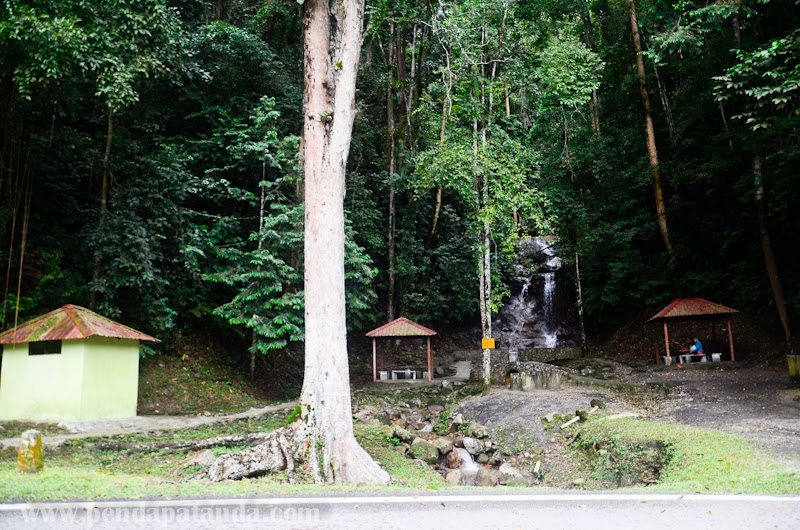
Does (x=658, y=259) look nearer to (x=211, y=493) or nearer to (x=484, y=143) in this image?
(x=484, y=143)

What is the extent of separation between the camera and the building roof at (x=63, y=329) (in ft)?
37.6

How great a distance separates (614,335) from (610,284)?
3.38m

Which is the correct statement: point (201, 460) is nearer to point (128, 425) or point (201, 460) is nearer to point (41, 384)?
point (128, 425)

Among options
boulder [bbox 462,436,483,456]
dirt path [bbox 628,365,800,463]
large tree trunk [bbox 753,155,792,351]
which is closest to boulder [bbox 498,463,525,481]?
boulder [bbox 462,436,483,456]

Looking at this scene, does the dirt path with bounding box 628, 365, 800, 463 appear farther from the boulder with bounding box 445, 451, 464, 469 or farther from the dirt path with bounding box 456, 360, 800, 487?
the boulder with bounding box 445, 451, 464, 469

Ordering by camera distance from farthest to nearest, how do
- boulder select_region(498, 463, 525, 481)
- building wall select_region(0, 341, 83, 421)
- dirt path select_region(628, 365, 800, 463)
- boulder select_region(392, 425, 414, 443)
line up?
boulder select_region(392, 425, 414, 443) < building wall select_region(0, 341, 83, 421) < boulder select_region(498, 463, 525, 481) < dirt path select_region(628, 365, 800, 463)

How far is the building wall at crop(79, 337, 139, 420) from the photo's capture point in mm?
11555

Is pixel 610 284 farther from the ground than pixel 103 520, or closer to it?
farther from the ground

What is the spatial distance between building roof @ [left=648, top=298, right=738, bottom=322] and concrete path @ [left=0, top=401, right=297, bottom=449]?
13.4 meters

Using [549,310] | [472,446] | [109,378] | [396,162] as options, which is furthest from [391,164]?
[109,378]

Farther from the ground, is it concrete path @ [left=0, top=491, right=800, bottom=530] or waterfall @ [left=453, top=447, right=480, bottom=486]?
concrete path @ [left=0, top=491, right=800, bottom=530]

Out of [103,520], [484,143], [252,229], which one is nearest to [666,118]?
[484,143]

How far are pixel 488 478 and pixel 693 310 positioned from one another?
1244 centimetres

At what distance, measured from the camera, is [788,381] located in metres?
14.1
